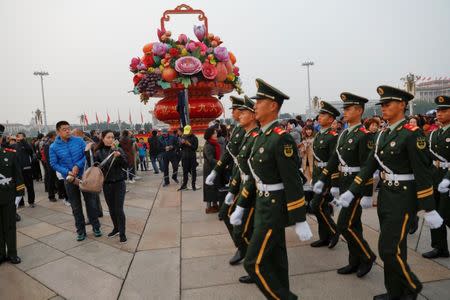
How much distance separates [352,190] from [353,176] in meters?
0.68

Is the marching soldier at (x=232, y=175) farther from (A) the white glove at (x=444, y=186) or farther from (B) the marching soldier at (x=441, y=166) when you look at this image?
(B) the marching soldier at (x=441, y=166)

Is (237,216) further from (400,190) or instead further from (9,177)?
(9,177)

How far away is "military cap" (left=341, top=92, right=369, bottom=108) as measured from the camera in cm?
403

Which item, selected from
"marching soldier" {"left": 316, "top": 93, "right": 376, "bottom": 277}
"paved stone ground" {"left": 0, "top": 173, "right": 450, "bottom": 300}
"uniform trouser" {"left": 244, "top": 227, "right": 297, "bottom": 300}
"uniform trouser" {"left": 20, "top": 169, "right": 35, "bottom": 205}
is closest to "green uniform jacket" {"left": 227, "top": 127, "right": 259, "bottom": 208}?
"uniform trouser" {"left": 244, "top": 227, "right": 297, "bottom": 300}

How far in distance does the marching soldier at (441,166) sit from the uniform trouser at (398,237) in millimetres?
1353

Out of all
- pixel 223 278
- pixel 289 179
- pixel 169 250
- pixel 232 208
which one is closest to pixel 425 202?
pixel 289 179

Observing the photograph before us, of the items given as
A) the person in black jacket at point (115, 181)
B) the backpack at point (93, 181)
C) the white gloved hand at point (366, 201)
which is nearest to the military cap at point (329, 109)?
the white gloved hand at point (366, 201)

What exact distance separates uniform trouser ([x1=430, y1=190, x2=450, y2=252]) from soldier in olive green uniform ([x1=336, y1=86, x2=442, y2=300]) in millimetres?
1310

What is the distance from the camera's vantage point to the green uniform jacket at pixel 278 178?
2752 millimetres

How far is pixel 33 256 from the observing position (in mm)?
4949

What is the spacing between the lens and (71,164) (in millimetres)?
5574

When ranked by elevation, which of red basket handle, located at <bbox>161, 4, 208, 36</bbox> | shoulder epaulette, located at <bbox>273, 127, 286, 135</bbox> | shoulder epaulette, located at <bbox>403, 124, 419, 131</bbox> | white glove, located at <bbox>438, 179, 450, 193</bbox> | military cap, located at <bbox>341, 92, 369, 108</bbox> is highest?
red basket handle, located at <bbox>161, 4, 208, 36</bbox>

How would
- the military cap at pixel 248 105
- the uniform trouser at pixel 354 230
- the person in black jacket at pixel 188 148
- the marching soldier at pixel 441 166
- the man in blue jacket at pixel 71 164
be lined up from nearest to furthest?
the uniform trouser at pixel 354 230
the marching soldier at pixel 441 166
the military cap at pixel 248 105
the man in blue jacket at pixel 71 164
the person in black jacket at pixel 188 148

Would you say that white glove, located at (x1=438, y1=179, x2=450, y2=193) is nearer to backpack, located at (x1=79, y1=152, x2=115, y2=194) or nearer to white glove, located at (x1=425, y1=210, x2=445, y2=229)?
white glove, located at (x1=425, y1=210, x2=445, y2=229)
